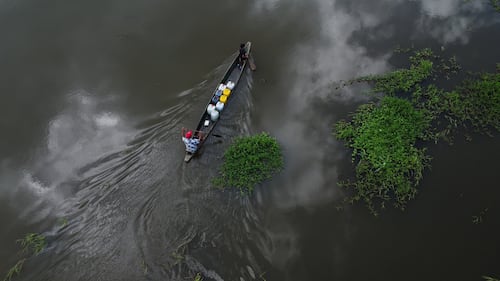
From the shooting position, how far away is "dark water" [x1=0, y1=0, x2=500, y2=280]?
825 centimetres

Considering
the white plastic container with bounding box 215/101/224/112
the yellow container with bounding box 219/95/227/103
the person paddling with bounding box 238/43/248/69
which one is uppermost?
the person paddling with bounding box 238/43/248/69

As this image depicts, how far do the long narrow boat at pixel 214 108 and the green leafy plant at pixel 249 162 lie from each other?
90cm

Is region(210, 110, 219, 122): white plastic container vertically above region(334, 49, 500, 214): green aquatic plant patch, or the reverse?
region(210, 110, 219, 122): white plastic container

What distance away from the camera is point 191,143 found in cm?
923

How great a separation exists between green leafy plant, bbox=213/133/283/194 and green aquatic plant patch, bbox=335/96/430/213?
2.19 metres

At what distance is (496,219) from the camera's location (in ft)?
27.9

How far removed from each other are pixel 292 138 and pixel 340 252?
3.67 meters

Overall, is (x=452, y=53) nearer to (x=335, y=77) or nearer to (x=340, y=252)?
(x=335, y=77)

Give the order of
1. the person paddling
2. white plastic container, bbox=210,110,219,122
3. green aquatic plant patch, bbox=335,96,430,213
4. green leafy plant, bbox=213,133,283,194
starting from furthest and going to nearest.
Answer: the person paddling, white plastic container, bbox=210,110,219,122, green leafy plant, bbox=213,133,283,194, green aquatic plant patch, bbox=335,96,430,213

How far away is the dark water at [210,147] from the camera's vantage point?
8.25 m

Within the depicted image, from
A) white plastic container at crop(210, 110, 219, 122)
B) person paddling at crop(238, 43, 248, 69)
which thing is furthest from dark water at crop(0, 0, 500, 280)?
person paddling at crop(238, 43, 248, 69)

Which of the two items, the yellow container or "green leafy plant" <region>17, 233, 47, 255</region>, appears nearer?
"green leafy plant" <region>17, 233, 47, 255</region>

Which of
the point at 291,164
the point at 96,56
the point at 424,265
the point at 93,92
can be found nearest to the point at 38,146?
the point at 93,92

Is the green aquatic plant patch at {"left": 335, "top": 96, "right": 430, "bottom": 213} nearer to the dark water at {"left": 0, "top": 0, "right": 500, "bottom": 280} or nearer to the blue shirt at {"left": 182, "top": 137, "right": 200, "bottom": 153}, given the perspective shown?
the dark water at {"left": 0, "top": 0, "right": 500, "bottom": 280}
